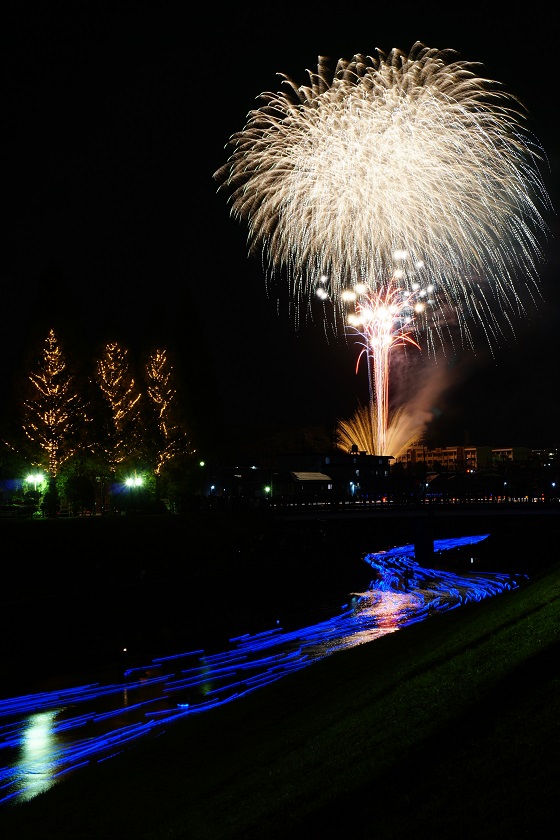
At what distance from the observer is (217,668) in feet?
90.4

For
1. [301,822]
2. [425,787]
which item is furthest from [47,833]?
[425,787]

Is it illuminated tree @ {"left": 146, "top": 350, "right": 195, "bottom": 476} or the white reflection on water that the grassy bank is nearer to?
the white reflection on water

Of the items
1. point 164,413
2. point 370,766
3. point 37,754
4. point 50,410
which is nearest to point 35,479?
point 50,410

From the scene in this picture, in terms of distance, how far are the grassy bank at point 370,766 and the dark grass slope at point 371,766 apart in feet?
0.08

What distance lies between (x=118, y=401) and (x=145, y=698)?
41.4 metres

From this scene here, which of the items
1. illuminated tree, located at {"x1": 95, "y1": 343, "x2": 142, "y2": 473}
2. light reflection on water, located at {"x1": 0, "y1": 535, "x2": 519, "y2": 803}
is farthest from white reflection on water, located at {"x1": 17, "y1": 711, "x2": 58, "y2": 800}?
illuminated tree, located at {"x1": 95, "y1": 343, "x2": 142, "y2": 473}

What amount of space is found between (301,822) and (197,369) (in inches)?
2864

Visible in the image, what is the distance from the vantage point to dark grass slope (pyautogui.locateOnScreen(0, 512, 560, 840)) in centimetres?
937

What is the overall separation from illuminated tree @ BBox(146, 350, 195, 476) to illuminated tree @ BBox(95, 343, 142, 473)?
3929mm

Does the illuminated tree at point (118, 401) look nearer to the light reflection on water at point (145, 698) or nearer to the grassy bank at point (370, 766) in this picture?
the light reflection on water at point (145, 698)

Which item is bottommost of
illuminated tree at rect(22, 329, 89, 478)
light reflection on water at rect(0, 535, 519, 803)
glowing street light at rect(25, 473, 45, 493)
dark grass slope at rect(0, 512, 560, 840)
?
light reflection on water at rect(0, 535, 519, 803)

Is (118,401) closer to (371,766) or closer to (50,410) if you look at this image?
(50,410)

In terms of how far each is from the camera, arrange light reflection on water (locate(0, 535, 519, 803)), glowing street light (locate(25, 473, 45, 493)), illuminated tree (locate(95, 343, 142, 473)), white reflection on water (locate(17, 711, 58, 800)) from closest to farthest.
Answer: white reflection on water (locate(17, 711, 58, 800)) → light reflection on water (locate(0, 535, 519, 803)) → glowing street light (locate(25, 473, 45, 493)) → illuminated tree (locate(95, 343, 142, 473))

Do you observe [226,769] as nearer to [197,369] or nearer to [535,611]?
[535,611]
